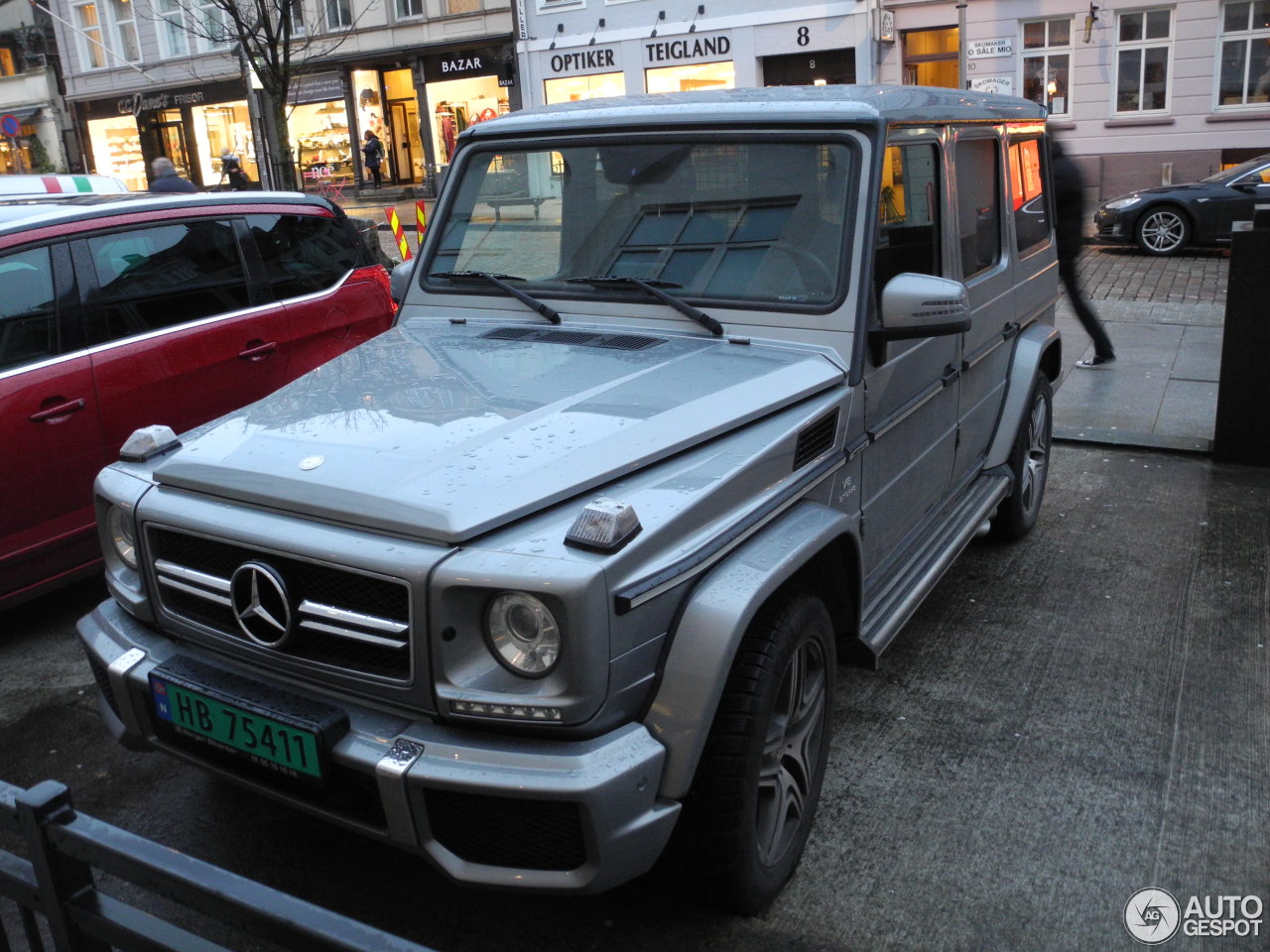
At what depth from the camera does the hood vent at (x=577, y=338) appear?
3.45 metres

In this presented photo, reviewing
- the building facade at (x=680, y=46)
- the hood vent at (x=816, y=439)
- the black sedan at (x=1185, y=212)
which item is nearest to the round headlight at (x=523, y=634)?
the hood vent at (x=816, y=439)

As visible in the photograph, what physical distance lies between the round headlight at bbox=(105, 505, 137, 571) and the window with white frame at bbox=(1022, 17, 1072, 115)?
21.0 m

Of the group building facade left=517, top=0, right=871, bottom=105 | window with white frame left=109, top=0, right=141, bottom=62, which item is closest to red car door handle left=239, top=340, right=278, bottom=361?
building facade left=517, top=0, right=871, bottom=105

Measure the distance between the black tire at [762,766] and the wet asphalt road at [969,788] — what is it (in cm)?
15

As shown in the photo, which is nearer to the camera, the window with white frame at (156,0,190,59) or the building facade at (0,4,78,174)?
the window with white frame at (156,0,190,59)

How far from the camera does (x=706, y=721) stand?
2.40m

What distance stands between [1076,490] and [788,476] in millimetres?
3822


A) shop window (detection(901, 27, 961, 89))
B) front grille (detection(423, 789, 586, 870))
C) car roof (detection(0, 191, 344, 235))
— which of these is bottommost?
front grille (detection(423, 789, 586, 870))

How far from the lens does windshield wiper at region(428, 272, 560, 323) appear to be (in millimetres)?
3693

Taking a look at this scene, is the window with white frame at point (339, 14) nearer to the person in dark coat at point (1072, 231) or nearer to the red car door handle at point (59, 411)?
the person in dark coat at point (1072, 231)

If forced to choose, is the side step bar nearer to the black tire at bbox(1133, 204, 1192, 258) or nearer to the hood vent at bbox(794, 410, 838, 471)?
the hood vent at bbox(794, 410, 838, 471)

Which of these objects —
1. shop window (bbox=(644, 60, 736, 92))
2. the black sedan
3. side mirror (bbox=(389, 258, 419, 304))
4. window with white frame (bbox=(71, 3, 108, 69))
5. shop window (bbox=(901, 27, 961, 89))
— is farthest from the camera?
window with white frame (bbox=(71, 3, 108, 69))

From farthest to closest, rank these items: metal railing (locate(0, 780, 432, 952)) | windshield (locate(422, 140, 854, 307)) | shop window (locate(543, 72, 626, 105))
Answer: shop window (locate(543, 72, 626, 105)) < windshield (locate(422, 140, 854, 307)) < metal railing (locate(0, 780, 432, 952))

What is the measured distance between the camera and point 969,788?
3432 millimetres
